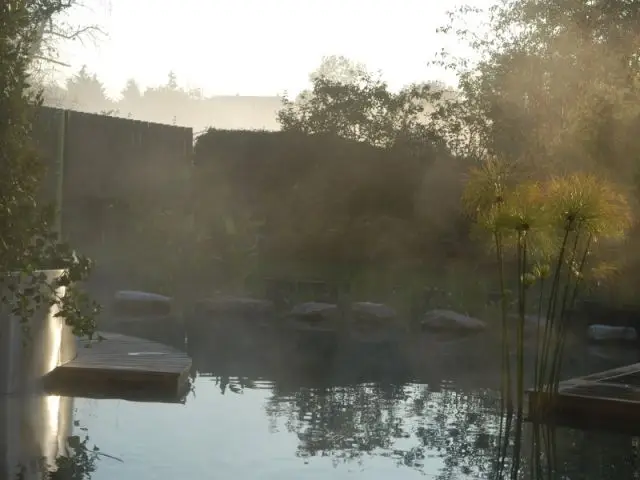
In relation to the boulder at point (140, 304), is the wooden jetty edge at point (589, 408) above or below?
above

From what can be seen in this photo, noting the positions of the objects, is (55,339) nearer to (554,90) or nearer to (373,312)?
(373,312)

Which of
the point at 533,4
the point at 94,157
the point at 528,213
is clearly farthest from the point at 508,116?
the point at 528,213

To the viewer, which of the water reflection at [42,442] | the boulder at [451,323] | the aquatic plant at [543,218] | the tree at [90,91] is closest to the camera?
the water reflection at [42,442]

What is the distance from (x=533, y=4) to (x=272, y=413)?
661 inches

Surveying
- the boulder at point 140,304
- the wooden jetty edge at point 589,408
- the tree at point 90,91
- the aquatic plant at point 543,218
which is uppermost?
the tree at point 90,91

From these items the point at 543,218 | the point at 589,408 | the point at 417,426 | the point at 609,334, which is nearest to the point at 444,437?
the point at 417,426

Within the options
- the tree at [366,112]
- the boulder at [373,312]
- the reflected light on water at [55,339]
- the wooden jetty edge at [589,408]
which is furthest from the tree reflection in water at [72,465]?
the tree at [366,112]

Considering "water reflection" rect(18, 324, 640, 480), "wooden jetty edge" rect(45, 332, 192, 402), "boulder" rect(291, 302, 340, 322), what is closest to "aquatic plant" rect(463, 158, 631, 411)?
"water reflection" rect(18, 324, 640, 480)

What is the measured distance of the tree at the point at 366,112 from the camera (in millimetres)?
26547

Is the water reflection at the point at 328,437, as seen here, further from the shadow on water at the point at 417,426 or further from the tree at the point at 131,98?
the tree at the point at 131,98

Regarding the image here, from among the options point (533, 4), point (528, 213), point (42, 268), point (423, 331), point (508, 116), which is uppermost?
point (533, 4)

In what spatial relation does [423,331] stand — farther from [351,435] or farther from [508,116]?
Answer: [351,435]

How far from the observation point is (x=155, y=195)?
2519 cm

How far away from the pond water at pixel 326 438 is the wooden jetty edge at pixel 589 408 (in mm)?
255
